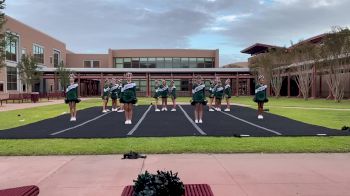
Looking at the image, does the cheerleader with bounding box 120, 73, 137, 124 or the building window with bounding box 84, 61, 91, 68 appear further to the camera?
the building window with bounding box 84, 61, 91, 68

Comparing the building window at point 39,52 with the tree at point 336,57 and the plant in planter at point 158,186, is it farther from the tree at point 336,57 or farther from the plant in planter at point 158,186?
the plant in planter at point 158,186

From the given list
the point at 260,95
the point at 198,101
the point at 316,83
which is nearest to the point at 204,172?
the point at 198,101

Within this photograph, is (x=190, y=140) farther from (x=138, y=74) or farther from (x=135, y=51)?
(x=135, y=51)

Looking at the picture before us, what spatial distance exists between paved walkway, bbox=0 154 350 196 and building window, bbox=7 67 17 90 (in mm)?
49439

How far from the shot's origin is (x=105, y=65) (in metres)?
93.4

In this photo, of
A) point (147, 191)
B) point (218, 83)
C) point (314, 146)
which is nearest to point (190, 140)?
point (314, 146)

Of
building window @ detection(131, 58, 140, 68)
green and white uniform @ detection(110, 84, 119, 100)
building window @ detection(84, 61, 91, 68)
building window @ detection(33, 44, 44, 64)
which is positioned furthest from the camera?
building window @ detection(84, 61, 91, 68)

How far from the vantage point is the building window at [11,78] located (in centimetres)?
5566

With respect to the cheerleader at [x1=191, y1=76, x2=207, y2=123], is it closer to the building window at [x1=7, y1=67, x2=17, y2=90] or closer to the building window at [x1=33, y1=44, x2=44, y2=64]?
the building window at [x1=7, y1=67, x2=17, y2=90]

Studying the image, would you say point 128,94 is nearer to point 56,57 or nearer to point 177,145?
point 177,145

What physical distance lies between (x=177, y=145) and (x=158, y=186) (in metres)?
6.05

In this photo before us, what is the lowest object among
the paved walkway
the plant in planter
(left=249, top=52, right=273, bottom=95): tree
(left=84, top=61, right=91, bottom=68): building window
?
the paved walkway

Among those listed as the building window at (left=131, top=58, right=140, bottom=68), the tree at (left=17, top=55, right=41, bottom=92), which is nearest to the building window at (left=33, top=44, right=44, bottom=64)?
the tree at (left=17, top=55, right=41, bottom=92)

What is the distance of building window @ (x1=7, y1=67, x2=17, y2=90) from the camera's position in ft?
183
